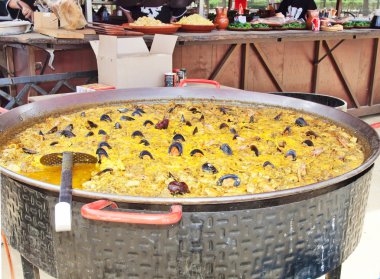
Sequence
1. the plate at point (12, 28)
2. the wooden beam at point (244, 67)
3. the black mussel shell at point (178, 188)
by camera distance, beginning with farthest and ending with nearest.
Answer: the wooden beam at point (244, 67) < the plate at point (12, 28) < the black mussel shell at point (178, 188)

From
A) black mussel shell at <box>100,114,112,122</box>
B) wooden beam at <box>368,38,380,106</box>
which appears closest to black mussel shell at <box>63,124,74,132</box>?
black mussel shell at <box>100,114,112,122</box>

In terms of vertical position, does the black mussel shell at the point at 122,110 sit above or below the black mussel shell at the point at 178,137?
above

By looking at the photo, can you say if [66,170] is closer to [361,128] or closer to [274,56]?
[361,128]

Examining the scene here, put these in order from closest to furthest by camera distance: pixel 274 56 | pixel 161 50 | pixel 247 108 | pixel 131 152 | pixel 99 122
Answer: pixel 131 152 < pixel 99 122 < pixel 247 108 < pixel 161 50 < pixel 274 56

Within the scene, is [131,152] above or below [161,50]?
below

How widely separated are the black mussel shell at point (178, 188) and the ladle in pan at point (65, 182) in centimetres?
34

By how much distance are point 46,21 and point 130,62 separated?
1.25m

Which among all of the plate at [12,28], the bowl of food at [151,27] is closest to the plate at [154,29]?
the bowl of food at [151,27]

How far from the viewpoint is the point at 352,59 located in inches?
270

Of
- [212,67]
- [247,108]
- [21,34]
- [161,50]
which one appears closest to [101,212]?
[247,108]

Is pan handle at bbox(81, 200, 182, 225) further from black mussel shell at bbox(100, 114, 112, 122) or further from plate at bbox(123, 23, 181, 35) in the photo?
plate at bbox(123, 23, 181, 35)

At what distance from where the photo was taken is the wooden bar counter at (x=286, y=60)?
5.13 metres

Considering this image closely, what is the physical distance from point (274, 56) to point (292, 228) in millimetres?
4886

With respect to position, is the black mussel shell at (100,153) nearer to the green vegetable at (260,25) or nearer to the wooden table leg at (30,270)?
the wooden table leg at (30,270)
